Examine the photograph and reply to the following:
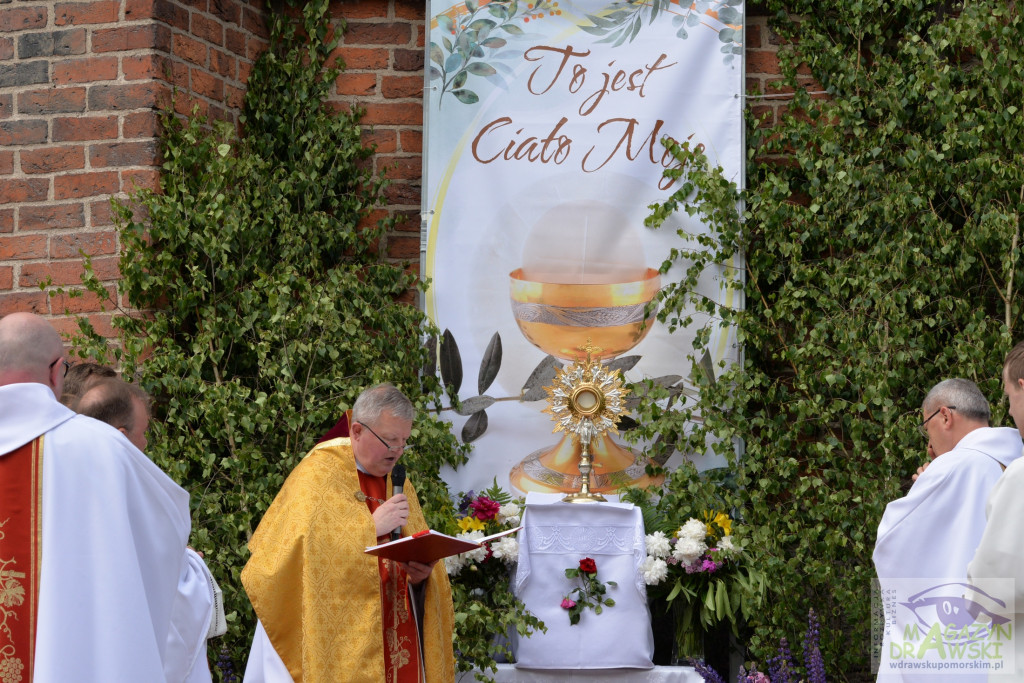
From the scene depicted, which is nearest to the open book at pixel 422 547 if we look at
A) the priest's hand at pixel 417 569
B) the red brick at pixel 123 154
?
the priest's hand at pixel 417 569

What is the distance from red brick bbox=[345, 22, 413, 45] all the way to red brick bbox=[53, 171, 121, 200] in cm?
149

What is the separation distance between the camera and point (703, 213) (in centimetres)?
546

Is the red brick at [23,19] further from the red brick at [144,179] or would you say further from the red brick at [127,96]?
the red brick at [144,179]

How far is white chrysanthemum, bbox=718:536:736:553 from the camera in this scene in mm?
4820

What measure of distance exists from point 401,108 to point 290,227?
3.23 ft

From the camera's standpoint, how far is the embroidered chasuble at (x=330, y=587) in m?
3.69

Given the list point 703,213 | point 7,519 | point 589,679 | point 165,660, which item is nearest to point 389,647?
point 165,660

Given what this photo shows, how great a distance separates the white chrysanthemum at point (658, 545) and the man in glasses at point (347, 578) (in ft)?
3.57

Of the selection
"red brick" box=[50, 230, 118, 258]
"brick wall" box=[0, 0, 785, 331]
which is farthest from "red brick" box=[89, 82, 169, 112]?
"red brick" box=[50, 230, 118, 258]

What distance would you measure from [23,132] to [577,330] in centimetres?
259

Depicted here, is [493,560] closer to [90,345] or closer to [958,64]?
[90,345]

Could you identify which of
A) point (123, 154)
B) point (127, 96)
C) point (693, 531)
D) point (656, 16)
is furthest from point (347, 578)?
point (656, 16)

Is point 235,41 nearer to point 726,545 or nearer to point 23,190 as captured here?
point 23,190

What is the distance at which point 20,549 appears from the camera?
278 centimetres
